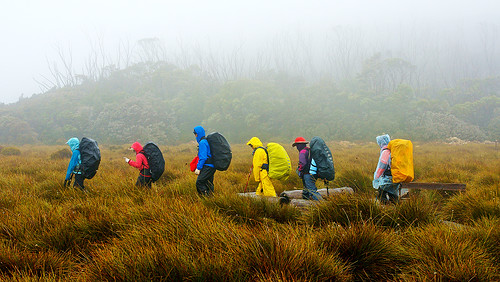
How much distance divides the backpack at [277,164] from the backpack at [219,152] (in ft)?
3.64

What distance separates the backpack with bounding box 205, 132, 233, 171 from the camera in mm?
5363

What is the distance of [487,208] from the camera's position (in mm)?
3998

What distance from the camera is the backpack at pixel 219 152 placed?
5.36 m

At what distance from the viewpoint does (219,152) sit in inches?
212

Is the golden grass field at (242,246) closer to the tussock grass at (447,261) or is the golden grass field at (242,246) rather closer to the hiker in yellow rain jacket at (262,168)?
the tussock grass at (447,261)

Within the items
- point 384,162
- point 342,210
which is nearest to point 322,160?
point 384,162

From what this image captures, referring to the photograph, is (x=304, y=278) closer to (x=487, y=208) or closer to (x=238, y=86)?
(x=487, y=208)

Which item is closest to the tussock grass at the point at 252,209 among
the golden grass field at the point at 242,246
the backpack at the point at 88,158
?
the golden grass field at the point at 242,246

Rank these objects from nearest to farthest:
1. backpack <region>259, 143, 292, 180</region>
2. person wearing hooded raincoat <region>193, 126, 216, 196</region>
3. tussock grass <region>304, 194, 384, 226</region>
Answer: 1. tussock grass <region>304, 194, 384, 226</region>
2. person wearing hooded raincoat <region>193, 126, 216, 196</region>
3. backpack <region>259, 143, 292, 180</region>

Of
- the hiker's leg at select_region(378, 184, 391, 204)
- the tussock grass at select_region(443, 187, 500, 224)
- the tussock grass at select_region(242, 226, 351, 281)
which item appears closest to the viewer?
the tussock grass at select_region(242, 226, 351, 281)

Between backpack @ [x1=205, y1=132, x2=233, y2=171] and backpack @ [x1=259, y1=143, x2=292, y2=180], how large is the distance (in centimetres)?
111

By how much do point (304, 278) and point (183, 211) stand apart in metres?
1.73

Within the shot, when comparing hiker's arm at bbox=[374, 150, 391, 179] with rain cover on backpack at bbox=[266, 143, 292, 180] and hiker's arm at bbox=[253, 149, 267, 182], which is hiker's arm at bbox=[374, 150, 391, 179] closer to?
rain cover on backpack at bbox=[266, 143, 292, 180]

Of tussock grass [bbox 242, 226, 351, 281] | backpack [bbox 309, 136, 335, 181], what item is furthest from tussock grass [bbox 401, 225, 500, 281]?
backpack [bbox 309, 136, 335, 181]
